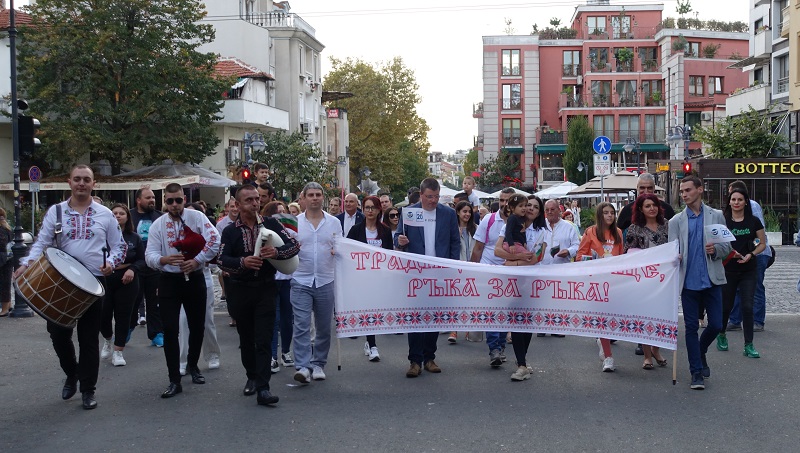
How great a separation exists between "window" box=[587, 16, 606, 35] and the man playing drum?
72518 millimetres

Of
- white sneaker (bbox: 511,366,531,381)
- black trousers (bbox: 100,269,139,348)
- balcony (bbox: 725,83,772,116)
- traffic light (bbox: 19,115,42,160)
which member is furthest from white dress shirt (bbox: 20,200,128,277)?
balcony (bbox: 725,83,772,116)

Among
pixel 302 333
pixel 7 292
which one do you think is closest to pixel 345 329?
pixel 302 333

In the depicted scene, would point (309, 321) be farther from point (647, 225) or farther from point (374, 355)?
point (647, 225)

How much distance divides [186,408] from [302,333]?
1532 mm

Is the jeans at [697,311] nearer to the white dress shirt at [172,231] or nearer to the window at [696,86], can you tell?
the white dress shirt at [172,231]

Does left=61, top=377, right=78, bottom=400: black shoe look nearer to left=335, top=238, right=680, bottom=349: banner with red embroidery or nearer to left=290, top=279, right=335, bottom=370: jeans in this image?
left=290, top=279, right=335, bottom=370: jeans

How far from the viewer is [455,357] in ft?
35.5

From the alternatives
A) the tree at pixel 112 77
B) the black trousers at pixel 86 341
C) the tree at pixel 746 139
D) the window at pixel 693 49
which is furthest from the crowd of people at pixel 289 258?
the window at pixel 693 49

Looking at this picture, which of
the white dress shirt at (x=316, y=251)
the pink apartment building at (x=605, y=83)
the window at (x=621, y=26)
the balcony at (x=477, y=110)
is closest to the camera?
the white dress shirt at (x=316, y=251)

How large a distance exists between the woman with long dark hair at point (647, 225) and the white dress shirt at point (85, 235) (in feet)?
16.6

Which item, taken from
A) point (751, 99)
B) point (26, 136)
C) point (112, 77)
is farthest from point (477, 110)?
point (26, 136)

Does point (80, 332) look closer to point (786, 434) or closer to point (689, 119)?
point (786, 434)

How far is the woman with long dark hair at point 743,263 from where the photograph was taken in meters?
10.6

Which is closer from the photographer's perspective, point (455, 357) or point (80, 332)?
point (80, 332)
